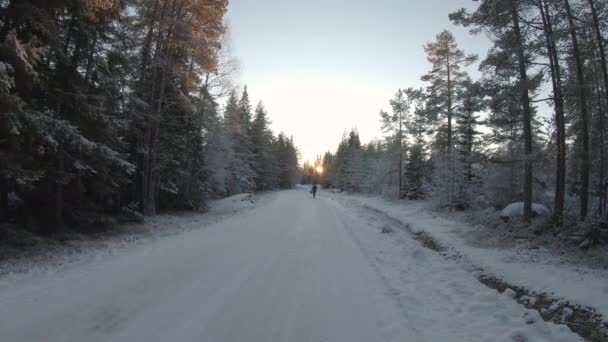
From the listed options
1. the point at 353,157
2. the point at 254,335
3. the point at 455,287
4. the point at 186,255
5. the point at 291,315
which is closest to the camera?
the point at 254,335

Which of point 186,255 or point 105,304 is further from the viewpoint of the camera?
point 186,255

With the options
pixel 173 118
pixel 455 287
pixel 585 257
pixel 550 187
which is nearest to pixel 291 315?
pixel 455 287

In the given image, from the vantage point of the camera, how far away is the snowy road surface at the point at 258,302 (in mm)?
4422

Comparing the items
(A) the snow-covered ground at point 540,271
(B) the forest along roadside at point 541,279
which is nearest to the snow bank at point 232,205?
(B) the forest along roadside at point 541,279

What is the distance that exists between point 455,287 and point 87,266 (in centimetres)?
785

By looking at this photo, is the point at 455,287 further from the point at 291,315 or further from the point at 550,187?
the point at 550,187

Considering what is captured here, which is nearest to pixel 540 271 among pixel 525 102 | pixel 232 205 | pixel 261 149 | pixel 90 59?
pixel 525 102

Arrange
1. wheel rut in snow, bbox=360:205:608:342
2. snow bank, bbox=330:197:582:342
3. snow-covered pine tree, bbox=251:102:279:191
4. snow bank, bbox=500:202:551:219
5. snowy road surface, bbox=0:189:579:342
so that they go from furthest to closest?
snow-covered pine tree, bbox=251:102:279:191
snow bank, bbox=500:202:551:219
wheel rut in snow, bbox=360:205:608:342
snow bank, bbox=330:197:582:342
snowy road surface, bbox=0:189:579:342

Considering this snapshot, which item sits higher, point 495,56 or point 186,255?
point 495,56

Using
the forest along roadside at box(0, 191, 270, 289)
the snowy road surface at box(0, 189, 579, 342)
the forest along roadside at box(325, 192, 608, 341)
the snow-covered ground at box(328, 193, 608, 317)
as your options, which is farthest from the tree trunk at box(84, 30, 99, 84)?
the snow-covered ground at box(328, 193, 608, 317)

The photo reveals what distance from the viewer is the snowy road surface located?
14.5 feet

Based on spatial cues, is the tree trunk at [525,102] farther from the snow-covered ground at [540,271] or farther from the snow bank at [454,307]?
the snow bank at [454,307]

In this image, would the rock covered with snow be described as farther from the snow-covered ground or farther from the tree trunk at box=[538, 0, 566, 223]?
the snow-covered ground

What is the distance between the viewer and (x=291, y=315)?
16.4 feet
